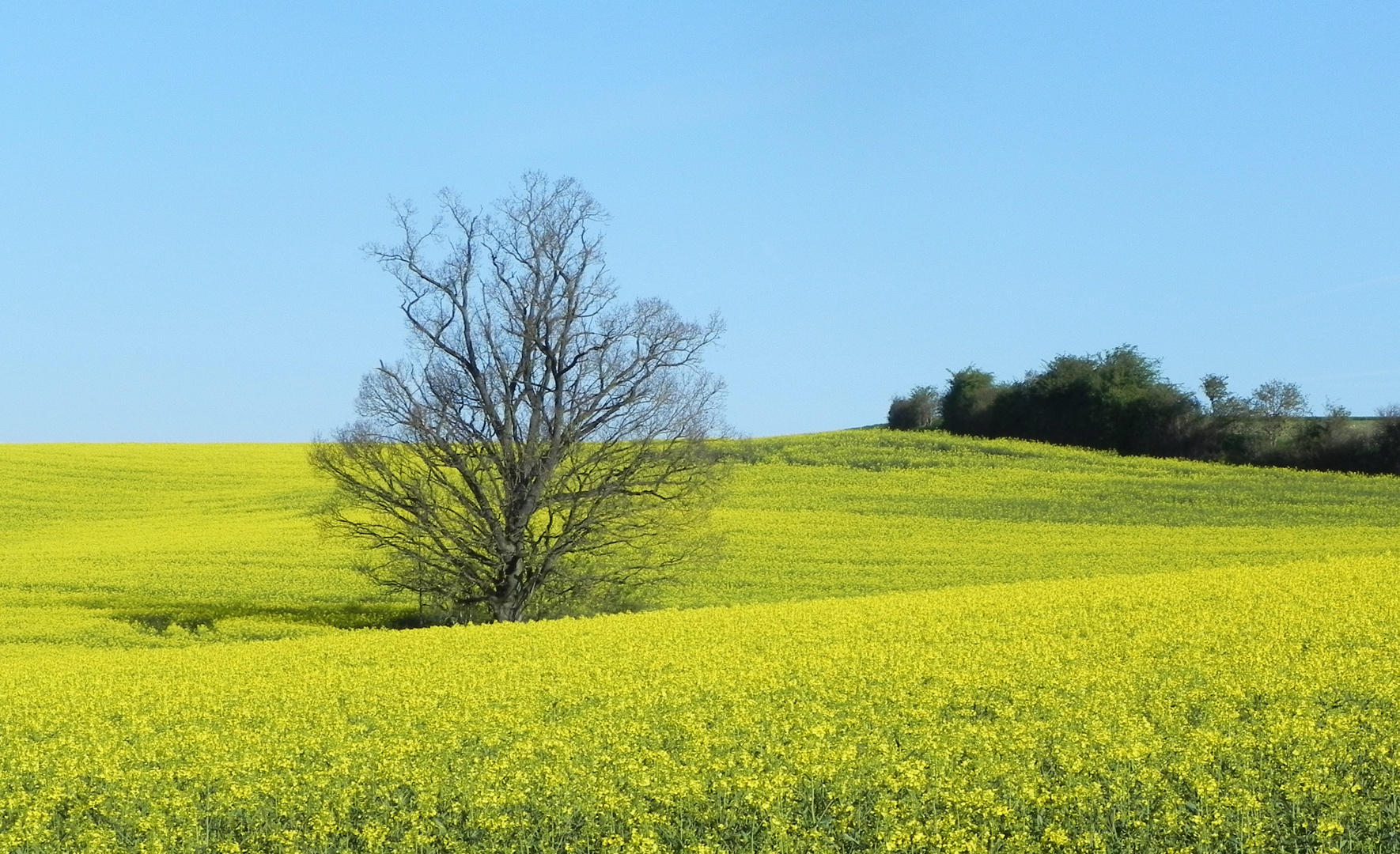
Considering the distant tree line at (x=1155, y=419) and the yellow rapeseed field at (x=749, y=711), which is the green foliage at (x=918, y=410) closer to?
the distant tree line at (x=1155, y=419)

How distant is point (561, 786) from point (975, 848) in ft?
9.55

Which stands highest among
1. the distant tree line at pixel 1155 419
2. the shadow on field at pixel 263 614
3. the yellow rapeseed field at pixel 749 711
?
the distant tree line at pixel 1155 419

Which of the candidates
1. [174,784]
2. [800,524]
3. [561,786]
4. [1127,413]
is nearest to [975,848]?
[561,786]

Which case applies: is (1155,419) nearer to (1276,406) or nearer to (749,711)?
(1276,406)

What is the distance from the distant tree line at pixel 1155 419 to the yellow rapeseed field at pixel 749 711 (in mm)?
17784

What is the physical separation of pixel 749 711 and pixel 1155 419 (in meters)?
45.0

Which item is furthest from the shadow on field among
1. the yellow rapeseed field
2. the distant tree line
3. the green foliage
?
the green foliage

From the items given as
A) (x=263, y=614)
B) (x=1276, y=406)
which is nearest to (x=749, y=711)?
(x=263, y=614)

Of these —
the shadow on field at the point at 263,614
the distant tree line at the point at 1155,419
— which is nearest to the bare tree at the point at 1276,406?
the distant tree line at the point at 1155,419

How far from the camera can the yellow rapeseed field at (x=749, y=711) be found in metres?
7.85

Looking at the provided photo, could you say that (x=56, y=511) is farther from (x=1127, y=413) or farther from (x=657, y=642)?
(x=1127, y=413)

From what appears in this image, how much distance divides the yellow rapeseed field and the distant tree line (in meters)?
17.8

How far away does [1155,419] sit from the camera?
52781 millimetres

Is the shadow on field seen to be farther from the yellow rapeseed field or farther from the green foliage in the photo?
the green foliage
